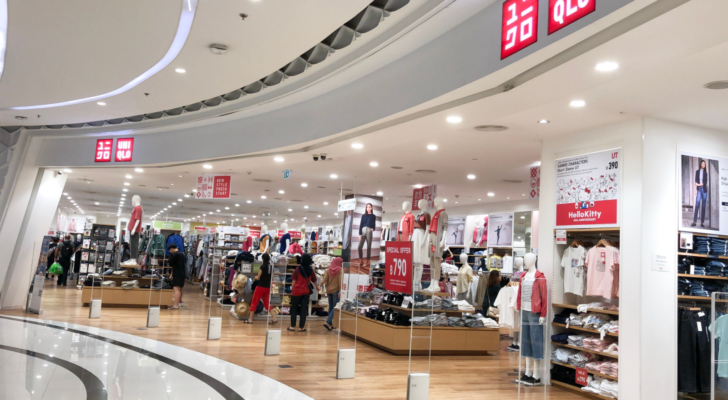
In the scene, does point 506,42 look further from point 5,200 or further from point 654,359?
point 5,200

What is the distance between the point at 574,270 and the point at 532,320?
144 cm

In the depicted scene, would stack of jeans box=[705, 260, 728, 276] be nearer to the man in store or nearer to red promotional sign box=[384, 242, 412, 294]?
red promotional sign box=[384, 242, 412, 294]

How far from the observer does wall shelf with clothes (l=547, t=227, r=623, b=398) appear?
6301 mm

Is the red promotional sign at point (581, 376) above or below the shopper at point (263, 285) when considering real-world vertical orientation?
below

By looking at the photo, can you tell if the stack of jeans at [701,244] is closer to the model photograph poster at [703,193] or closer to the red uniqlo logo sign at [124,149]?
the model photograph poster at [703,193]

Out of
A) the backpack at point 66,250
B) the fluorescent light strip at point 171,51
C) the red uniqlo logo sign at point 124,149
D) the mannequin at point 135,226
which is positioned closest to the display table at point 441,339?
the fluorescent light strip at point 171,51

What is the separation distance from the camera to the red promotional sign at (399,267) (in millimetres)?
5910

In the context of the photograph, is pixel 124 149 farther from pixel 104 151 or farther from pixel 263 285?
pixel 263 285

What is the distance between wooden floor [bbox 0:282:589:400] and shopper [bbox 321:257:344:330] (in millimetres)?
336

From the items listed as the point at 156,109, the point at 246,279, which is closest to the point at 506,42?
the point at 156,109

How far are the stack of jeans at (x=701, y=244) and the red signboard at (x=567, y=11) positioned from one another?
4.21 m

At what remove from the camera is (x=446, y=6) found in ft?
14.8

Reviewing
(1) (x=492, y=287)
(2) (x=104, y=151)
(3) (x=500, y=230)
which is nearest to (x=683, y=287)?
(1) (x=492, y=287)

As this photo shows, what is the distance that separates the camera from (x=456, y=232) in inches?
685
